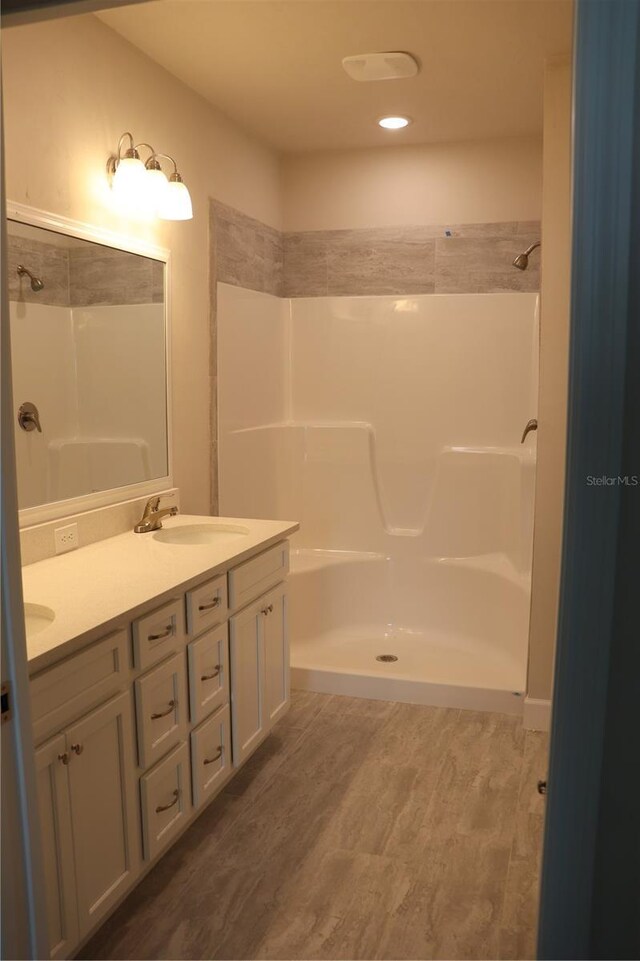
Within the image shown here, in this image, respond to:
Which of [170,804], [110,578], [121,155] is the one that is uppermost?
[121,155]

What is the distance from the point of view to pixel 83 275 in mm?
2484

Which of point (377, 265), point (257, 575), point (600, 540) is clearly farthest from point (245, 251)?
point (600, 540)

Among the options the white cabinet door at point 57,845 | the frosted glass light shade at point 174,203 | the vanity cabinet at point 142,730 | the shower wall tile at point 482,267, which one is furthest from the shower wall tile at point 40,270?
the shower wall tile at point 482,267

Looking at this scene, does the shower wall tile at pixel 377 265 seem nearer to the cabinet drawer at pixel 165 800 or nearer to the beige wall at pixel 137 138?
the beige wall at pixel 137 138

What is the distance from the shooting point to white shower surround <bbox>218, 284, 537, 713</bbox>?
12.3 feet

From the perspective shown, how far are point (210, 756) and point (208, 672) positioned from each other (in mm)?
266

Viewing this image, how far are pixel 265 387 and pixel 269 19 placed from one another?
184 centimetres

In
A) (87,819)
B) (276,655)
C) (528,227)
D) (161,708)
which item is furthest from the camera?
(528,227)

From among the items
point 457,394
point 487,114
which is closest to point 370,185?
point 487,114

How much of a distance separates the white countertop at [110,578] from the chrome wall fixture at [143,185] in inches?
44.8

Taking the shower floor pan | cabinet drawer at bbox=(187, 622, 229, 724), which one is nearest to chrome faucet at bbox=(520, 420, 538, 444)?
the shower floor pan

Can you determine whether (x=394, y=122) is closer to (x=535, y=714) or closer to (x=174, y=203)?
(x=174, y=203)

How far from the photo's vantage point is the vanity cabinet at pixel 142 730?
163cm

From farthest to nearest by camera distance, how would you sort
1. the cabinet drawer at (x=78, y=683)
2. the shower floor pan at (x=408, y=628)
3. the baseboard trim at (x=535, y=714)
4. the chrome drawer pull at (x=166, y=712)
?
the shower floor pan at (x=408, y=628) → the baseboard trim at (x=535, y=714) → the chrome drawer pull at (x=166, y=712) → the cabinet drawer at (x=78, y=683)
